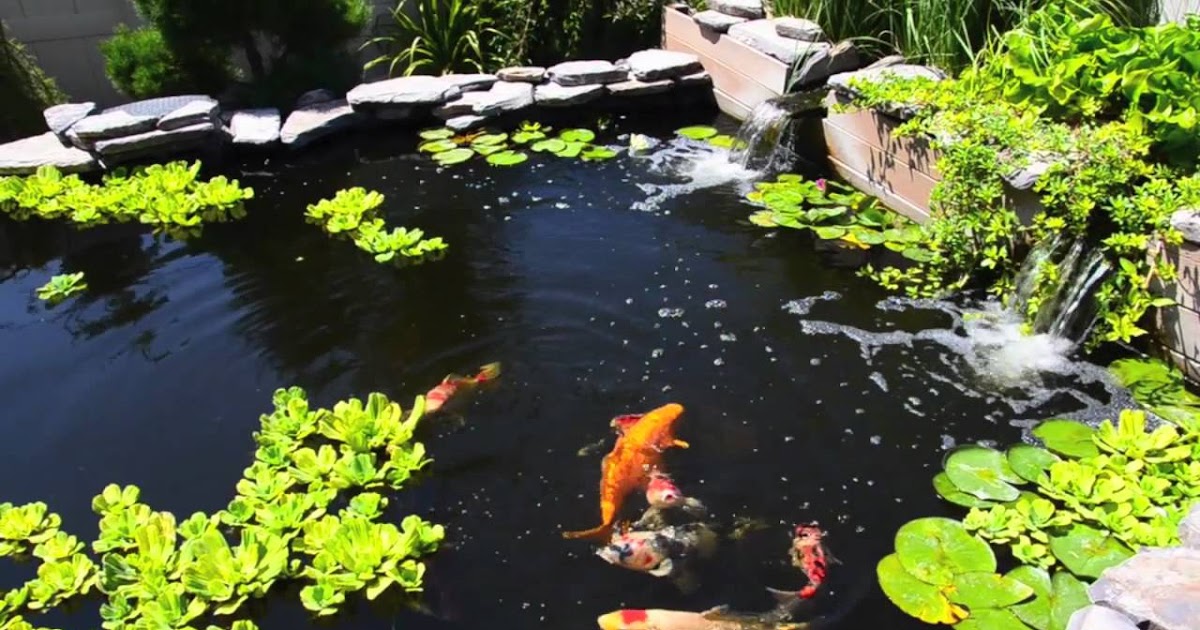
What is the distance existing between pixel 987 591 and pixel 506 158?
3809mm

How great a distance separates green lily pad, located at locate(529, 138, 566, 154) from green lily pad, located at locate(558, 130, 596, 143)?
68mm

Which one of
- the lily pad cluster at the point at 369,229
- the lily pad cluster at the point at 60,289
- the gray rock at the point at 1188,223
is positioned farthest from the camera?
the lily pad cluster at the point at 369,229

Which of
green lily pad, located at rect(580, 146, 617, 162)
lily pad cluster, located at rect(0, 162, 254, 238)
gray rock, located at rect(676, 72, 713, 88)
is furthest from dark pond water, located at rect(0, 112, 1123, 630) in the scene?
gray rock, located at rect(676, 72, 713, 88)

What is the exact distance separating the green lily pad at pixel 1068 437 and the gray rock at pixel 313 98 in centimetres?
475

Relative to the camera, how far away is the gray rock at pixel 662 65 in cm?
609

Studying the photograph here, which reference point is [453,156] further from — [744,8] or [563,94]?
[744,8]

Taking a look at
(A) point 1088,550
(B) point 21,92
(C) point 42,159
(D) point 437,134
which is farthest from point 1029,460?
(B) point 21,92

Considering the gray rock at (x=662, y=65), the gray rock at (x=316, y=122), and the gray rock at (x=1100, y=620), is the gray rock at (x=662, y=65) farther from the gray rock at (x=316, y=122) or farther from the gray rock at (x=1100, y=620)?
the gray rock at (x=1100, y=620)

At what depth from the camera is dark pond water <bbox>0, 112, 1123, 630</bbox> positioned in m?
2.86

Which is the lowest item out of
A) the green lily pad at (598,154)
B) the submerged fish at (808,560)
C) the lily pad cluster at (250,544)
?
the submerged fish at (808,560)

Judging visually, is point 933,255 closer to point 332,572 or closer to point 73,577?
point 332,572

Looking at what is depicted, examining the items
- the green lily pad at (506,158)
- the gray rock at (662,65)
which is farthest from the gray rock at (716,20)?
the green lily pad at (506,158)

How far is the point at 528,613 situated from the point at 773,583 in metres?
0.72

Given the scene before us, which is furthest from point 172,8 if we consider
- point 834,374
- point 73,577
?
point 834,374
